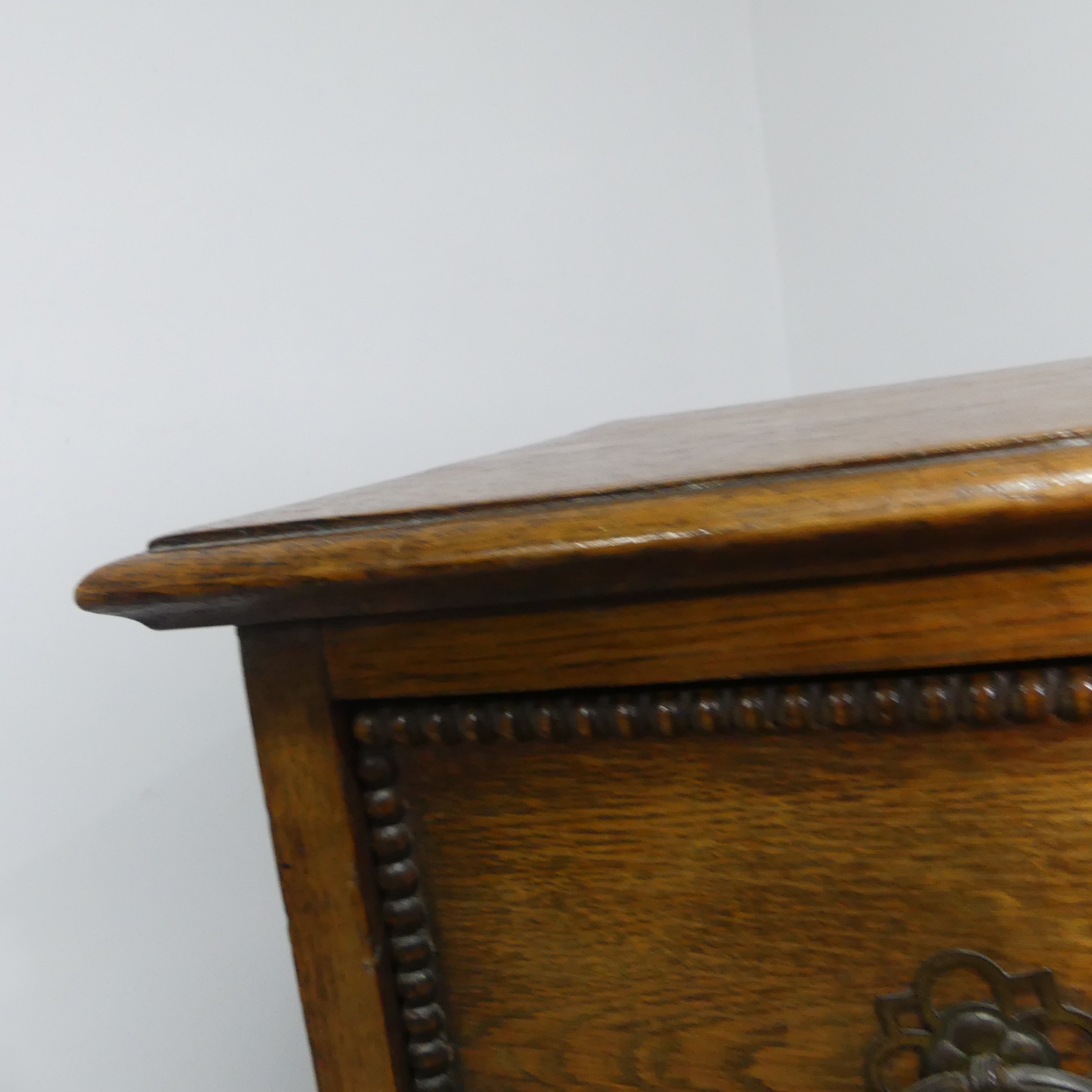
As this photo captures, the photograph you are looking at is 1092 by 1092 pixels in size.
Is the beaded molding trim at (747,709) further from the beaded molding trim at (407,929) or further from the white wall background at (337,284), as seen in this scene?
the white wall background at (337,284)

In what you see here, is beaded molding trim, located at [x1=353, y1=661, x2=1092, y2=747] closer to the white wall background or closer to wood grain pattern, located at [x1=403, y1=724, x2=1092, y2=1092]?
wood grain pattern, located at [x1=403, y1=724, x2=1092, y2=1092]

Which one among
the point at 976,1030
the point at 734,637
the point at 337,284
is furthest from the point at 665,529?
the point at 337,284

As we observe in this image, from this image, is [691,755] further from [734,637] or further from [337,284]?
[337,284]

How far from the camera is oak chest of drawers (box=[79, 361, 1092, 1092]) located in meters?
0.33

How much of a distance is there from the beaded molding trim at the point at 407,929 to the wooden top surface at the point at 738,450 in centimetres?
9

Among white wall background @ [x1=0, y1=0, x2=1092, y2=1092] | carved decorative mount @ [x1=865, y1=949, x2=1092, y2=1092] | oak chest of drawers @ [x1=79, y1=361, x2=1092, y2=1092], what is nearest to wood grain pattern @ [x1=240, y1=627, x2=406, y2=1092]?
oak chest of drawers @ [x1=79, y1=361, x2=1092, y2=1092]

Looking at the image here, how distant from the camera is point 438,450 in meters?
1.01

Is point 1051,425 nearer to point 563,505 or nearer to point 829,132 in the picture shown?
point 563,505

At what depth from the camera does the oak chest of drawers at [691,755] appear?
33 centimetres

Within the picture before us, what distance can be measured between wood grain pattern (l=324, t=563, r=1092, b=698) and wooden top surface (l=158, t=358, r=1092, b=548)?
→ 0.13 feet

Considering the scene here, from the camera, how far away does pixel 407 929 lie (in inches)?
16.5

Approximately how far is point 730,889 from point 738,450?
0.15 m

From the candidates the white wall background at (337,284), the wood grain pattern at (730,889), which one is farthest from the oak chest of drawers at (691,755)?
the white wall background at (337,284)

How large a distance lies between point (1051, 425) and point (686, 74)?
1.16 metres
